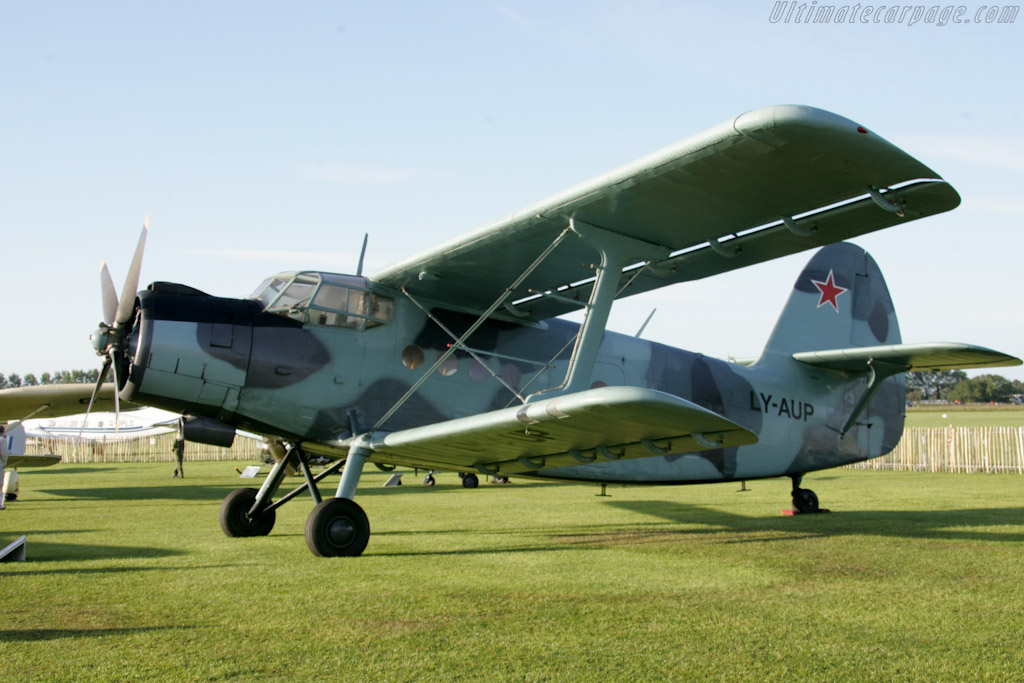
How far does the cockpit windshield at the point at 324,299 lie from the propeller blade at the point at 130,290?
Result: 109cm

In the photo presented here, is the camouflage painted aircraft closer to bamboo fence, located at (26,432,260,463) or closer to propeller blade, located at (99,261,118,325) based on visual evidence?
propeller blade, located at (99,261,118,325)

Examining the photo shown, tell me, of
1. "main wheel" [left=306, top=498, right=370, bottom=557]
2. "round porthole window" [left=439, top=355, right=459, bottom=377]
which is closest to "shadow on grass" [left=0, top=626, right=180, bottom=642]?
"main wheel" [left=306, top=498, right=370, bottom=557]

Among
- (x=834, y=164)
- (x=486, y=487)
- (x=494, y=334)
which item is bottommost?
(x=486, y=487)

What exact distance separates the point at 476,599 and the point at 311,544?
238 centimetres

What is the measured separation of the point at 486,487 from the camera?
18031mm

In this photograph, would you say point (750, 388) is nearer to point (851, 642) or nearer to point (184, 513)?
point (851, 642)

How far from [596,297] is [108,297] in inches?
179

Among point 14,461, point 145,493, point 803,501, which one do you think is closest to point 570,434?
point 803,501

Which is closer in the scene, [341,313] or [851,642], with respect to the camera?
[851,642]

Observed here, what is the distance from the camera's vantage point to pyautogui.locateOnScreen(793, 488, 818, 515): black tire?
10.9 meters

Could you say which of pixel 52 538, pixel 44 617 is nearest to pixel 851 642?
pixel 44 617

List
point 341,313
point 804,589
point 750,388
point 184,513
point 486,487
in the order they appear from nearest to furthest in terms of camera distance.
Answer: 1. point 804,589
2. point 341,313
3. point 750,388
4. point 184,513
5. point 486,487

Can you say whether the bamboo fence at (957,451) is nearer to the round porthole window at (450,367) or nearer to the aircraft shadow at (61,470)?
the aircraft shadow at (61,470)

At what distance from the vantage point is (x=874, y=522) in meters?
9.51
